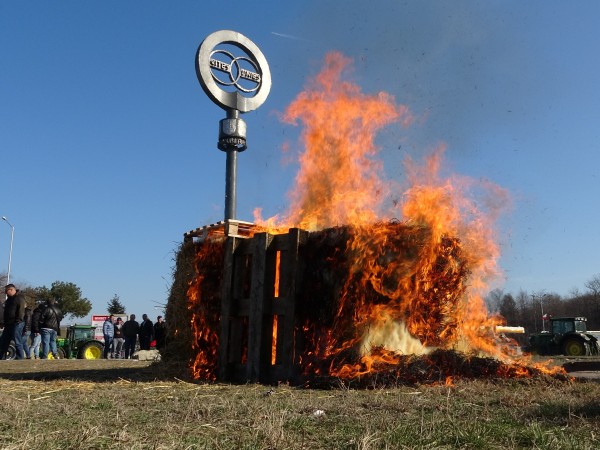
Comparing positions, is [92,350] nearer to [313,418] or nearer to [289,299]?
[289,299]

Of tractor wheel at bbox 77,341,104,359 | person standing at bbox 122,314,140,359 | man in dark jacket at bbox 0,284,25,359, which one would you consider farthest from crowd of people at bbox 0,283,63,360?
tractor wheel at bbox 77,341,104,359

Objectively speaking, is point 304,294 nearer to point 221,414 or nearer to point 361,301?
point 361,301

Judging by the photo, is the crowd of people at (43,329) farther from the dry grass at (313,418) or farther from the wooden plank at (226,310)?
the dry grass at (313,418)

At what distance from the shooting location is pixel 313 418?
14.7 feet

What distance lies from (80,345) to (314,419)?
23359 mm

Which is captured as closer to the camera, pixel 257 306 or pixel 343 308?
pixel 343 308

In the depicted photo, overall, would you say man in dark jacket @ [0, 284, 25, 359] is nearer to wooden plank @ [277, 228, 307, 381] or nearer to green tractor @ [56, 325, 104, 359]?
green tractor @ [56, 325, 104, 359]

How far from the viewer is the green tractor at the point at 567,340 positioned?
29141 mm

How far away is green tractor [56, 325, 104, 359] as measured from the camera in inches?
992

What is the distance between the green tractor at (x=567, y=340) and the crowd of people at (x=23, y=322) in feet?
80.9

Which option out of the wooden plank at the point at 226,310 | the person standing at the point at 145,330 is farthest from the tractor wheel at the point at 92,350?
the wooden plank at the point at 226,310

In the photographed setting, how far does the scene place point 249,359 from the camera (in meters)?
8.55

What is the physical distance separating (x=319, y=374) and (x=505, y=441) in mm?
4286

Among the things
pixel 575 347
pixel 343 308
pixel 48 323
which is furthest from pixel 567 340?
pixel 343 308
